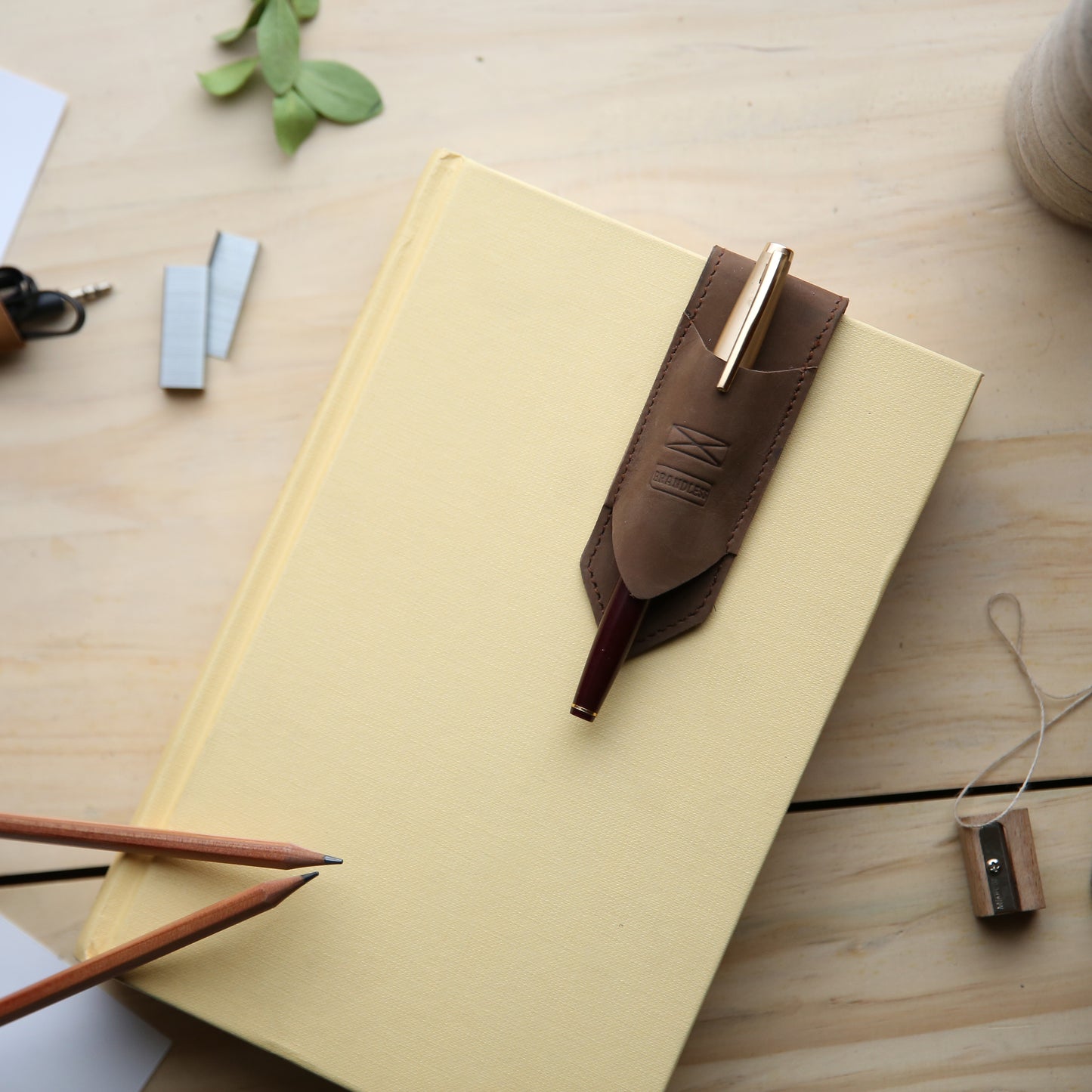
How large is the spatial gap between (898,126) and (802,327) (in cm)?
21

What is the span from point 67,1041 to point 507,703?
1.05 ft

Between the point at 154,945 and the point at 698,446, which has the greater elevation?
the point at 698,446

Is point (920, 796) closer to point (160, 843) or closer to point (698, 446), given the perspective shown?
point (698, 446)

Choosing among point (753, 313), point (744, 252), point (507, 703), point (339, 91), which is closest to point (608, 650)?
point (507, 703)

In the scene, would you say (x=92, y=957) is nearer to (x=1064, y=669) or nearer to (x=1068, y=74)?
(x=1064, y=669)

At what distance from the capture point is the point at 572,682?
16.6 inches

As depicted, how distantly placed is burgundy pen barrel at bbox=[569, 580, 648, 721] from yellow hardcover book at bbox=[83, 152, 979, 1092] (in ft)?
0.06

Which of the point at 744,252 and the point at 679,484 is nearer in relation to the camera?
the point at 679,484

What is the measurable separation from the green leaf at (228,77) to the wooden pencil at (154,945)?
45 centimetres

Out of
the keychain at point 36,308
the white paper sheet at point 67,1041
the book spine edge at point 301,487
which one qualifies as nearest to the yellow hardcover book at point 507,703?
the book spine edge at point 301,487

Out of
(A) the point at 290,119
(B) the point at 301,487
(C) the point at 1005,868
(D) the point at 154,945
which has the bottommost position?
(C) the point at 1005,868

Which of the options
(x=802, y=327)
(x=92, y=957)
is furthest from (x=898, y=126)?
(x=92, y=957)

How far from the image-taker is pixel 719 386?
404 millimetres

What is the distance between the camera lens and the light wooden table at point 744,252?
51cm
